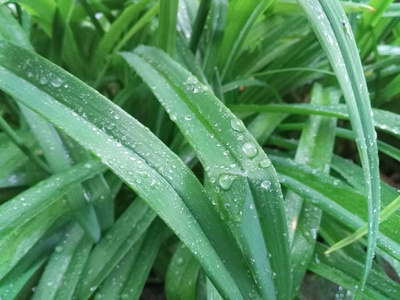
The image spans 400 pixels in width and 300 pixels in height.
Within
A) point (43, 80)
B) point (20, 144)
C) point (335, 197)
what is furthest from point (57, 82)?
point (335, 197)

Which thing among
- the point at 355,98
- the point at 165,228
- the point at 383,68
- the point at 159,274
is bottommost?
the point at 159,274

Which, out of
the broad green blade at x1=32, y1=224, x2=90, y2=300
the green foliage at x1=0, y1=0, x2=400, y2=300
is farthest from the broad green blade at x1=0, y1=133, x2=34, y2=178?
the broad green blade at x1=32, y1=224, x2=90, y2=300

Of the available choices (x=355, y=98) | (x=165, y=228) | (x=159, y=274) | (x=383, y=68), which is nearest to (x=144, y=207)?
(x=165, y=228)

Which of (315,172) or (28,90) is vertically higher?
(28,90)

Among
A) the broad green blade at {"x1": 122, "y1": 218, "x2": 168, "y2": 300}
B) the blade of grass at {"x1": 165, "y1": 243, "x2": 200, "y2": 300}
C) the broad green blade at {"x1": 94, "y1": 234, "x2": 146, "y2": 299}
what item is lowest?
the blade of grass at {"x1": 165, "y1": 243, "x2": 200, "y2": 300}

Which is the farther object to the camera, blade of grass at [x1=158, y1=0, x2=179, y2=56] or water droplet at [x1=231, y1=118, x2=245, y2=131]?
blade of grass at [x1=158, y1=0, x2=179, y2=56]

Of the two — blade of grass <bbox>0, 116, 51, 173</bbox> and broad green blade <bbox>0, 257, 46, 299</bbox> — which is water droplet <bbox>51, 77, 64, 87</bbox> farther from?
broad green blade <bbox>0, 257, 46, 299</bbox>

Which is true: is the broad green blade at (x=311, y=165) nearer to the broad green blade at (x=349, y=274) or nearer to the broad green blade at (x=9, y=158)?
the broad green blade at (x=349, y=274)

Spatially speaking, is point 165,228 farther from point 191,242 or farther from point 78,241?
point 191,242

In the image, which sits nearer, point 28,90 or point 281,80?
point 28,90
